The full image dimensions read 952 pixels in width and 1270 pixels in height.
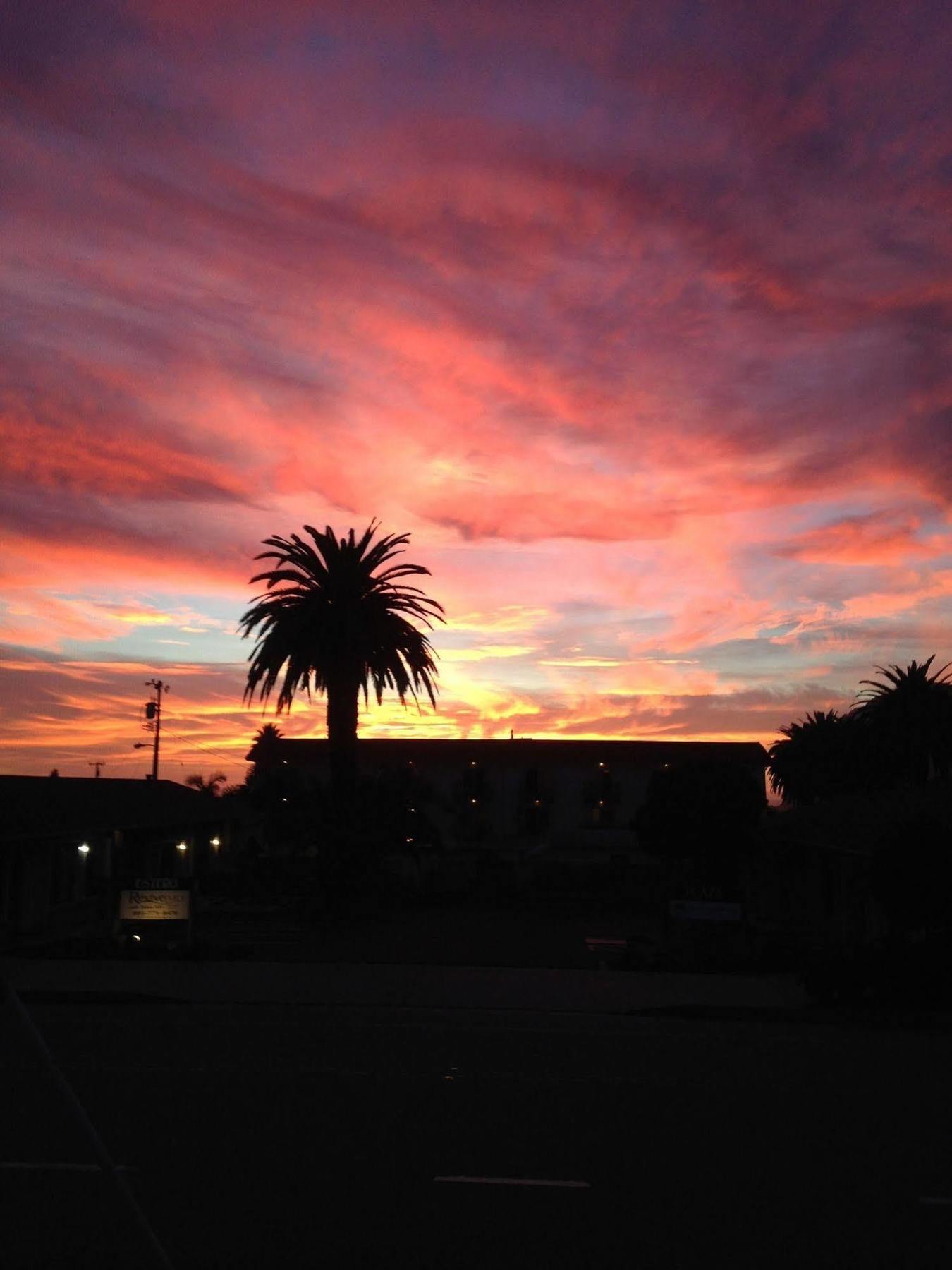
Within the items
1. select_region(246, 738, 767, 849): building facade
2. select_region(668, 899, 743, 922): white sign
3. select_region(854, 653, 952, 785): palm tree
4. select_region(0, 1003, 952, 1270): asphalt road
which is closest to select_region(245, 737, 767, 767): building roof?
select_region(246, 738, 767, 849): building facade

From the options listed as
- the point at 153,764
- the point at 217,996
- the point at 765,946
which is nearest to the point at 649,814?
the point at 765,946

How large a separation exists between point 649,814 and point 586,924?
24.6 feet

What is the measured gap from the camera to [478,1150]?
10578mm

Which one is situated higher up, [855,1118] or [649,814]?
[649,814]

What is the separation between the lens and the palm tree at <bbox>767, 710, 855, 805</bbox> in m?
79.9

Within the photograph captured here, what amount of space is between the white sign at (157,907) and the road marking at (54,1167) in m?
18.6

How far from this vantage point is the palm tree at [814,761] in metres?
79.9

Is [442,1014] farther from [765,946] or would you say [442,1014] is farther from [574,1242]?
[574,1242]

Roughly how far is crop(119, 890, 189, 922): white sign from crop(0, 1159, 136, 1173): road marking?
60.9 feet

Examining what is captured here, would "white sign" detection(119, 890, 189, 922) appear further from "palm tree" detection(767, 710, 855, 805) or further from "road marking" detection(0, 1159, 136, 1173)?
"palm tree" detection(767, 710, 855, 805)

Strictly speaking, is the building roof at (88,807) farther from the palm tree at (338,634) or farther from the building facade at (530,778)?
the building facade at (530,778)

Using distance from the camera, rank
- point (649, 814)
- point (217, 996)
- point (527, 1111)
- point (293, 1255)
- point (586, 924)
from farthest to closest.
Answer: point (649, 814), point (586, 924), point (217, 996), point (527, 1111), point (293, 1255)

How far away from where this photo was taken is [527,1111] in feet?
40.2

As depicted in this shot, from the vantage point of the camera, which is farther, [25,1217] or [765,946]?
[765,946]
